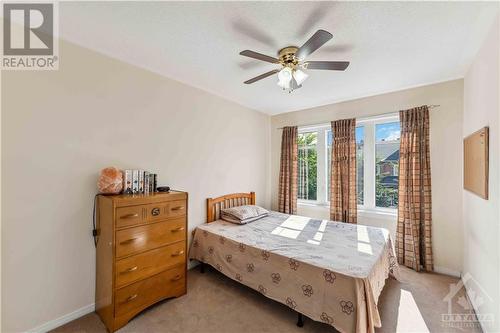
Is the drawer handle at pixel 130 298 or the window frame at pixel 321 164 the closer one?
the drawer handle at pixel 130 298

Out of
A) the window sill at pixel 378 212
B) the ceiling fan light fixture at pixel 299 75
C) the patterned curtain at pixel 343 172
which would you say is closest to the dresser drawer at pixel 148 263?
the ceiling fan light fixture at pixel 299 75

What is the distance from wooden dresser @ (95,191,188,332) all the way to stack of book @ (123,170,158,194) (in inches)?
8.1

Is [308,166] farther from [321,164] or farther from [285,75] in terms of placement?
[285,75]

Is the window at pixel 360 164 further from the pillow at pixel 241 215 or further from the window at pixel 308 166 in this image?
the pillow at pixel 241 215

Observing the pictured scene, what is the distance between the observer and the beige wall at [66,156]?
5.42 ft

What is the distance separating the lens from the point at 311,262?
184cm

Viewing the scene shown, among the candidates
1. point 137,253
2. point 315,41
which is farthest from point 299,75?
point 137,253

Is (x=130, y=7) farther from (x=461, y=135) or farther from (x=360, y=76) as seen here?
(x=461, y=135)

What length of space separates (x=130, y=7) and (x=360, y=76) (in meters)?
2.52

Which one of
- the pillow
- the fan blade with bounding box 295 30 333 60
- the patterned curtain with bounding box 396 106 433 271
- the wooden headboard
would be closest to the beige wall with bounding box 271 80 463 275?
the patterned curtain with bounding box 396 106 433 271

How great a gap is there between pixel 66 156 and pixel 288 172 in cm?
326

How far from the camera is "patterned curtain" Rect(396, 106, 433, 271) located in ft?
9.14

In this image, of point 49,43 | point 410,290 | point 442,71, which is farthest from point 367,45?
point 49,43

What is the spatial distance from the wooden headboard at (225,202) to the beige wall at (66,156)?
0.62 meters
